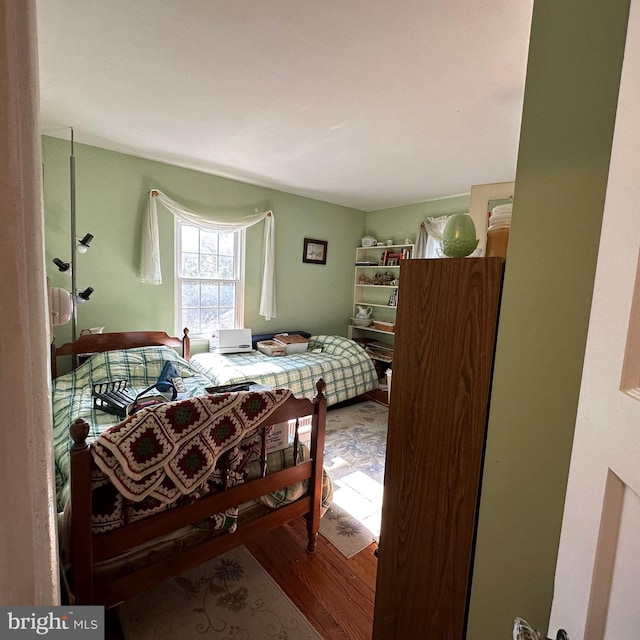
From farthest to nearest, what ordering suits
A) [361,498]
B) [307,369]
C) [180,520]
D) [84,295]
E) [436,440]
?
[307,369], [84,295], [361,498], [180,520], [436,440]

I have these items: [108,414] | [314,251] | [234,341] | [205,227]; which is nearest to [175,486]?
[108,414]

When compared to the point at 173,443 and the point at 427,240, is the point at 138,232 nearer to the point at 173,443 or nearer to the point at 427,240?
the point at 173,443

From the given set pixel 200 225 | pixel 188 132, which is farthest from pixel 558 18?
pixel 200 225

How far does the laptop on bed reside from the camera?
3666 mm

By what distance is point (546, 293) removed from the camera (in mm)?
792

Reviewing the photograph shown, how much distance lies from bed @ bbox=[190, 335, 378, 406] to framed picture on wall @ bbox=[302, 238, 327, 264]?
3.63 feet

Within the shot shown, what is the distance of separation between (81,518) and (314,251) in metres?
3.88

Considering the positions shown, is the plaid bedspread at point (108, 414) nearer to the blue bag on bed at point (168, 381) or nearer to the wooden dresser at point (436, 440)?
the blue bag on bed at point (168, 381)

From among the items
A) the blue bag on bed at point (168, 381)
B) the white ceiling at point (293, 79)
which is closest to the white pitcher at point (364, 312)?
the white ceiling at point (293, 79)

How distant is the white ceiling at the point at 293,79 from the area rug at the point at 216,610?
259cm

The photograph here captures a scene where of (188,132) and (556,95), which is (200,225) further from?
(556,95)

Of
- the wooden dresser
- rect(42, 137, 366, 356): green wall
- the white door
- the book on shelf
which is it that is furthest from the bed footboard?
the book on shelf

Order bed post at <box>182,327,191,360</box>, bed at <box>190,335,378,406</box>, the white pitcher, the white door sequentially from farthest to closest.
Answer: the white pitcher
bed post at <box>182,327,191,360</box>
bed at <box>190,335,378,406</box>
the white door

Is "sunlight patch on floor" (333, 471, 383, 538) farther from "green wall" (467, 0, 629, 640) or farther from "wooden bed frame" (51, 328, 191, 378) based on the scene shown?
"wooden bed frame" (51, 328, 191, 378)
